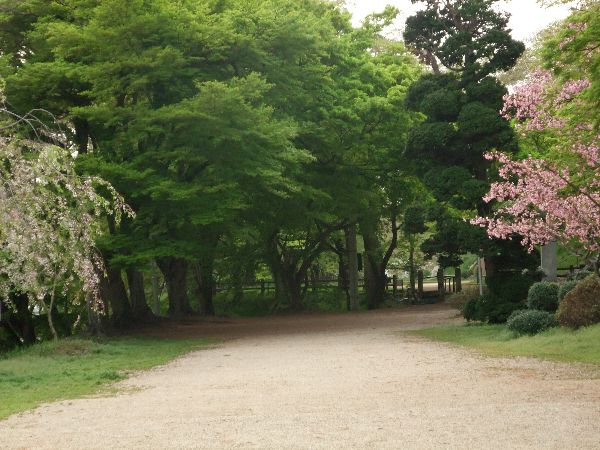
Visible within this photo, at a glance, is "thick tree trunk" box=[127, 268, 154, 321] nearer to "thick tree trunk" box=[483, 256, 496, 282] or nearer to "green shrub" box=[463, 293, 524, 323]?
"green shrub" box=[463, 293, 524, 323]

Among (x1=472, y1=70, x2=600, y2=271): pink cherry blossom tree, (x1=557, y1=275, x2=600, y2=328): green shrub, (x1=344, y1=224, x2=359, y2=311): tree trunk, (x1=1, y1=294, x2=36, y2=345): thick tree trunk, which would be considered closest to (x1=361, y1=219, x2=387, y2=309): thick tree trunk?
(x1=344, y1=224, x2=359, y2=311): tree trunk

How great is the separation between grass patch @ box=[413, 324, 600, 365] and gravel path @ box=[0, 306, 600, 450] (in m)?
0.86

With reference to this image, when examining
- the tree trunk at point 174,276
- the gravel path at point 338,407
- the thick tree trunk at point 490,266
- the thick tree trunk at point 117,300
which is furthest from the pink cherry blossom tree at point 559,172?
the tree trunk at point 174,276

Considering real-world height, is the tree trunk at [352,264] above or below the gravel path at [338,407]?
above

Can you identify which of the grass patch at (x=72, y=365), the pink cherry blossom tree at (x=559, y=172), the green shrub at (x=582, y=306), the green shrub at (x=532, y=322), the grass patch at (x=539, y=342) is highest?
the pink cherry blossom tree at (x=559, y=172)

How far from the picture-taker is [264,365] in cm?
1366

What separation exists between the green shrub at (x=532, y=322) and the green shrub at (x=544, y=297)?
0.93 m

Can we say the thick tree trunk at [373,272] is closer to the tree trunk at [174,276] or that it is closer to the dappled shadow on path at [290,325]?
the dappled shadow on path at [290,325]

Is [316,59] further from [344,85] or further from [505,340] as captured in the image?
[505,340]

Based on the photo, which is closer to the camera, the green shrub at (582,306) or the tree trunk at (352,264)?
the green shrub at (582,306)

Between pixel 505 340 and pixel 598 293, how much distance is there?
2.16 m

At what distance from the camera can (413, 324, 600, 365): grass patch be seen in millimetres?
13062

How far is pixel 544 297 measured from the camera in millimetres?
17766

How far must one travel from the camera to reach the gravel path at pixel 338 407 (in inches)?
266
